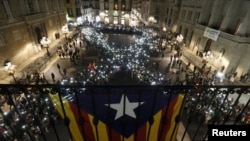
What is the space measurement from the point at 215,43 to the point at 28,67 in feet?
93.5

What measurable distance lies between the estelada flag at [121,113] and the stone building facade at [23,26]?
72.7 ft

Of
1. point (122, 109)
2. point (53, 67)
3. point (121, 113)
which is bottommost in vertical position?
point (53, 67)

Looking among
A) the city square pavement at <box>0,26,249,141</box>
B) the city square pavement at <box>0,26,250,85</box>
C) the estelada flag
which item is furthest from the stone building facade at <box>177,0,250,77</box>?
the estelada flag

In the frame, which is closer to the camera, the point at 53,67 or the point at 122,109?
the point at 122,109

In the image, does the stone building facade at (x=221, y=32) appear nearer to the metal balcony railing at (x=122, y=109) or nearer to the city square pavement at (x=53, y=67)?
the city square pavement at (x=53, y=67)

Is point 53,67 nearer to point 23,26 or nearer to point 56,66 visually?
point 56,66

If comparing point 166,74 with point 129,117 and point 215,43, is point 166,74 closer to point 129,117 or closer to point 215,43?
point 215,43

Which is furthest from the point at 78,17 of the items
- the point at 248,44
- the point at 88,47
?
the point at 248,44

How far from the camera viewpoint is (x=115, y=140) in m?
3.37

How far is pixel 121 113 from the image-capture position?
314 cm

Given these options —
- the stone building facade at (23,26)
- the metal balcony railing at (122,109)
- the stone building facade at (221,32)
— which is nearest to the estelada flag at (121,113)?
the metal balcony railing at (122,109)

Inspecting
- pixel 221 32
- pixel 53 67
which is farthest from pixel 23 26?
pixel 221 32

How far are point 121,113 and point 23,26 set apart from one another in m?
26.7

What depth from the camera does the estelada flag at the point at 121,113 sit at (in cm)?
304
